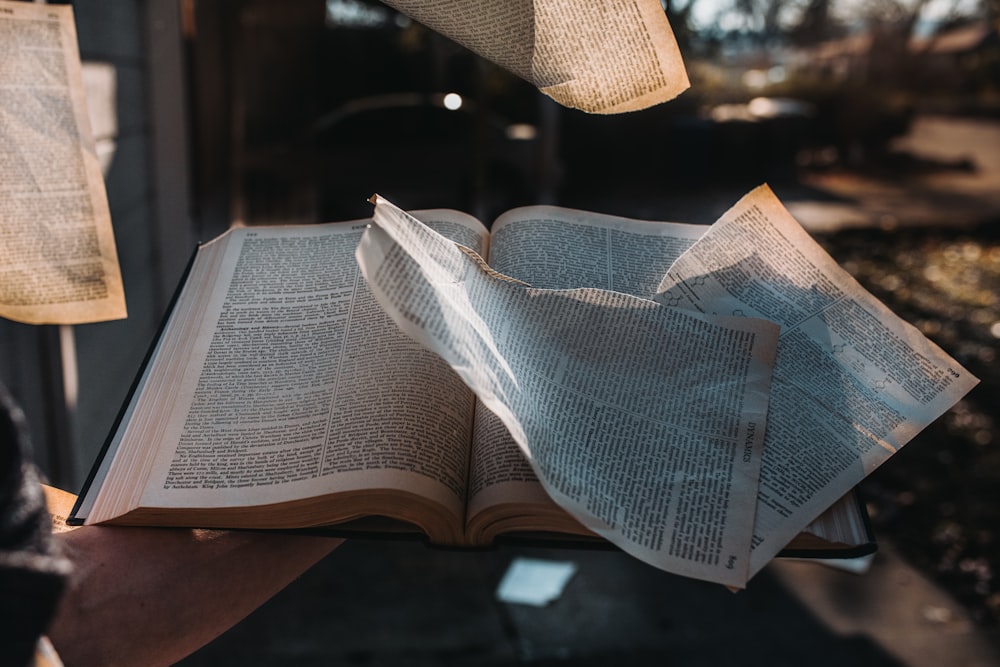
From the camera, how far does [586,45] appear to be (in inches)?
31.2

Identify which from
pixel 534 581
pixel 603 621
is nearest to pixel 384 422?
pixel 603 621

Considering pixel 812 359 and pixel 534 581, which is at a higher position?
pixel 812 359

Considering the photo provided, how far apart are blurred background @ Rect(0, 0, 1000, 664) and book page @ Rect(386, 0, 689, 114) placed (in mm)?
1070

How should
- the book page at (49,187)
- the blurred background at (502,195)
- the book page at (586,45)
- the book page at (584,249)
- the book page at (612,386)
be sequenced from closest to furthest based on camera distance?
the book page at (612,386), the book page at (586,45), the book page at (584,249), the book page at (49,187), the blurred background at (502,195)

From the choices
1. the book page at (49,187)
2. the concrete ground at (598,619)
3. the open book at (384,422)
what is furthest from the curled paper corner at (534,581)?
the open book at (384,422)

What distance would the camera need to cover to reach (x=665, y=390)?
30.5 inches

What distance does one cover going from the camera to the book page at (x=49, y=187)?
1.11 metres

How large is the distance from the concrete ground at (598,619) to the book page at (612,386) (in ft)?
4.58

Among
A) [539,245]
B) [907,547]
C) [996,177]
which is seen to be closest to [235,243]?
[539,245]


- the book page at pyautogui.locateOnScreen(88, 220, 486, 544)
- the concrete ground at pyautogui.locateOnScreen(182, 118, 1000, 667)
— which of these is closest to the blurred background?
the concrete ground at pyautogui.locateOnScreen(182, 118, 1000, 667)

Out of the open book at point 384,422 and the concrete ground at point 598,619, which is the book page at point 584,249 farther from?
the concrete ground at point 598,619

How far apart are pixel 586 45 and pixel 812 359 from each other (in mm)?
363

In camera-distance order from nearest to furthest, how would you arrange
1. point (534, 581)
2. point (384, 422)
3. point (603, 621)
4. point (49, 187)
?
point (384, 422) → point (49, 187) → point (603, 621) → point (534, 581)

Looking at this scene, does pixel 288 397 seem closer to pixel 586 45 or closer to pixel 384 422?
pixel 384 422
